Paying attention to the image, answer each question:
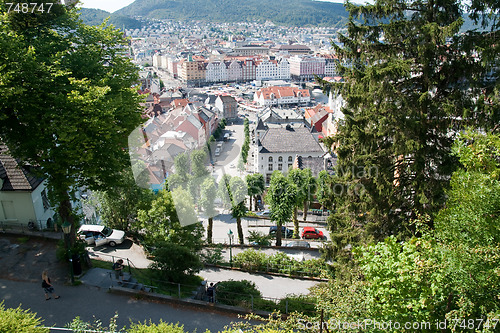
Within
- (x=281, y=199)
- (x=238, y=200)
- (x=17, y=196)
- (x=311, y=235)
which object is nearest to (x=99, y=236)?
(x=17, y=196)

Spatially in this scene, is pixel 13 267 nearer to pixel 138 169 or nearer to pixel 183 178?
pixel 138 169

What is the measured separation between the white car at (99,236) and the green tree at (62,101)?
319cm

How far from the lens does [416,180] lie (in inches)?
380

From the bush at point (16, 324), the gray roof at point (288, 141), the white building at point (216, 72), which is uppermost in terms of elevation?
the white building at point (216, 72)

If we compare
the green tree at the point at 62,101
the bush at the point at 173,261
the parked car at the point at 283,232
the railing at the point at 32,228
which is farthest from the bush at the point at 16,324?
the parked car at the point at 283,232

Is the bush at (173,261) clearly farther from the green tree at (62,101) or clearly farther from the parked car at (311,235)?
the parked car at (311,235)

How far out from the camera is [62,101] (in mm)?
10078

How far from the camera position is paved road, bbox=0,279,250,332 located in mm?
9773

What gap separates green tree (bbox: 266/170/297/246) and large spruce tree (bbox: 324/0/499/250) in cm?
1135

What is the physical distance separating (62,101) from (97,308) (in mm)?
5757

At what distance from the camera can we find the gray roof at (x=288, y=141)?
4138cm

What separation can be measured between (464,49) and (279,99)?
88831mm

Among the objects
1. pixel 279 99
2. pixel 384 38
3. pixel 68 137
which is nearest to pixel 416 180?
pixel 384 38

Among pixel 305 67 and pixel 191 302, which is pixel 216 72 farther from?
pixel 191 302
